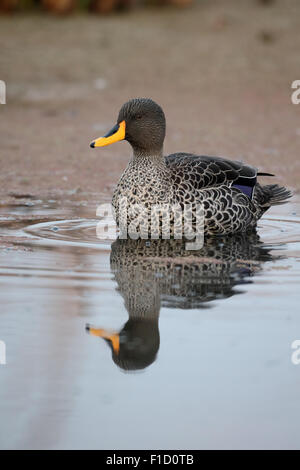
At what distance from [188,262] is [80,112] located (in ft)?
24.6

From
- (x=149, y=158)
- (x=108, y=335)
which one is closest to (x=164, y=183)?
(x=149, y=158)

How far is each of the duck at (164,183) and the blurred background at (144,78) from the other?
2232 mm

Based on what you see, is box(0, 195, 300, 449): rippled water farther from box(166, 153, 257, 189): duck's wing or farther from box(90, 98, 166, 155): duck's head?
box(90, 98, 166, 155): duck's head

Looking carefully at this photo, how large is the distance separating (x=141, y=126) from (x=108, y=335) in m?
2.94

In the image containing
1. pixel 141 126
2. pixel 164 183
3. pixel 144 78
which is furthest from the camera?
pixel 144 78

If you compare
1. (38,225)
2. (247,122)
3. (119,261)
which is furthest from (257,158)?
(119,261)

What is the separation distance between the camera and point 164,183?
7047 mm

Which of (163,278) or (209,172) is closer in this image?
(163,278)

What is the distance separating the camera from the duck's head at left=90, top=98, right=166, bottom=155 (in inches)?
283

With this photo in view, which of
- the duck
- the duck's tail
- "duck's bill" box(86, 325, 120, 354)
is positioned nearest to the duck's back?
the duck

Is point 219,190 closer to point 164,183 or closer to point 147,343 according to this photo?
point 164,183

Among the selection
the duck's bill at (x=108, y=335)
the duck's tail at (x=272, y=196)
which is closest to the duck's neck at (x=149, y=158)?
the duck's tail at (x=272, y=196)

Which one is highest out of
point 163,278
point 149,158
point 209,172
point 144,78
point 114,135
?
point 144,78
